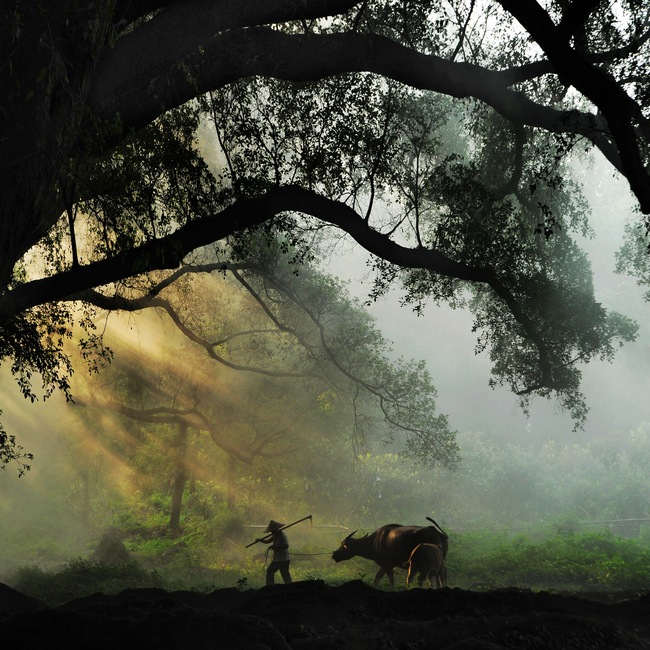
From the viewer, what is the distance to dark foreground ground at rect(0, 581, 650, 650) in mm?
5473

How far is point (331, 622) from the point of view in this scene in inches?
315

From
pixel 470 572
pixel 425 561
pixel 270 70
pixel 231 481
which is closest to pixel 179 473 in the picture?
pixel 231 481

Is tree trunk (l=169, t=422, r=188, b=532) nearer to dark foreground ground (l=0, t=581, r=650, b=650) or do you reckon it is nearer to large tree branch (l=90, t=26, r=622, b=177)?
dark foreground ground (l=0, t=581, r=650, b=650)

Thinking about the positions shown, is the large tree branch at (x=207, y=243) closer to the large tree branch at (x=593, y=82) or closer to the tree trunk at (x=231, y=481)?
the large tree branch at (x=593, y=82)

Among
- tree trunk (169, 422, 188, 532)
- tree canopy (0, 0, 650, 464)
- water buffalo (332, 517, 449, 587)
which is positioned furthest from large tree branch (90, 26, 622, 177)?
tree trunk (169, 422, 188, 532)

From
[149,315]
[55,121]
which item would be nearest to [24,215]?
[55,121]

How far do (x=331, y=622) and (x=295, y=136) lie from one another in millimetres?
7132

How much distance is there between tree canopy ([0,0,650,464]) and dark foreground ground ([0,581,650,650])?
3544 millimetres

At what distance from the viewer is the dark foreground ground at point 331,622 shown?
547 centimetres

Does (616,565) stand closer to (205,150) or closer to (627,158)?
(627,158)

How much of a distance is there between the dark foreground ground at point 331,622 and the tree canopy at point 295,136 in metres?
3.54

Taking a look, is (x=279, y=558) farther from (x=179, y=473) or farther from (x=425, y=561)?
(x=179, y=473)

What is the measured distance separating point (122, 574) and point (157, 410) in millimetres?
7010

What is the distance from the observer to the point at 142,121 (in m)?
7.46
